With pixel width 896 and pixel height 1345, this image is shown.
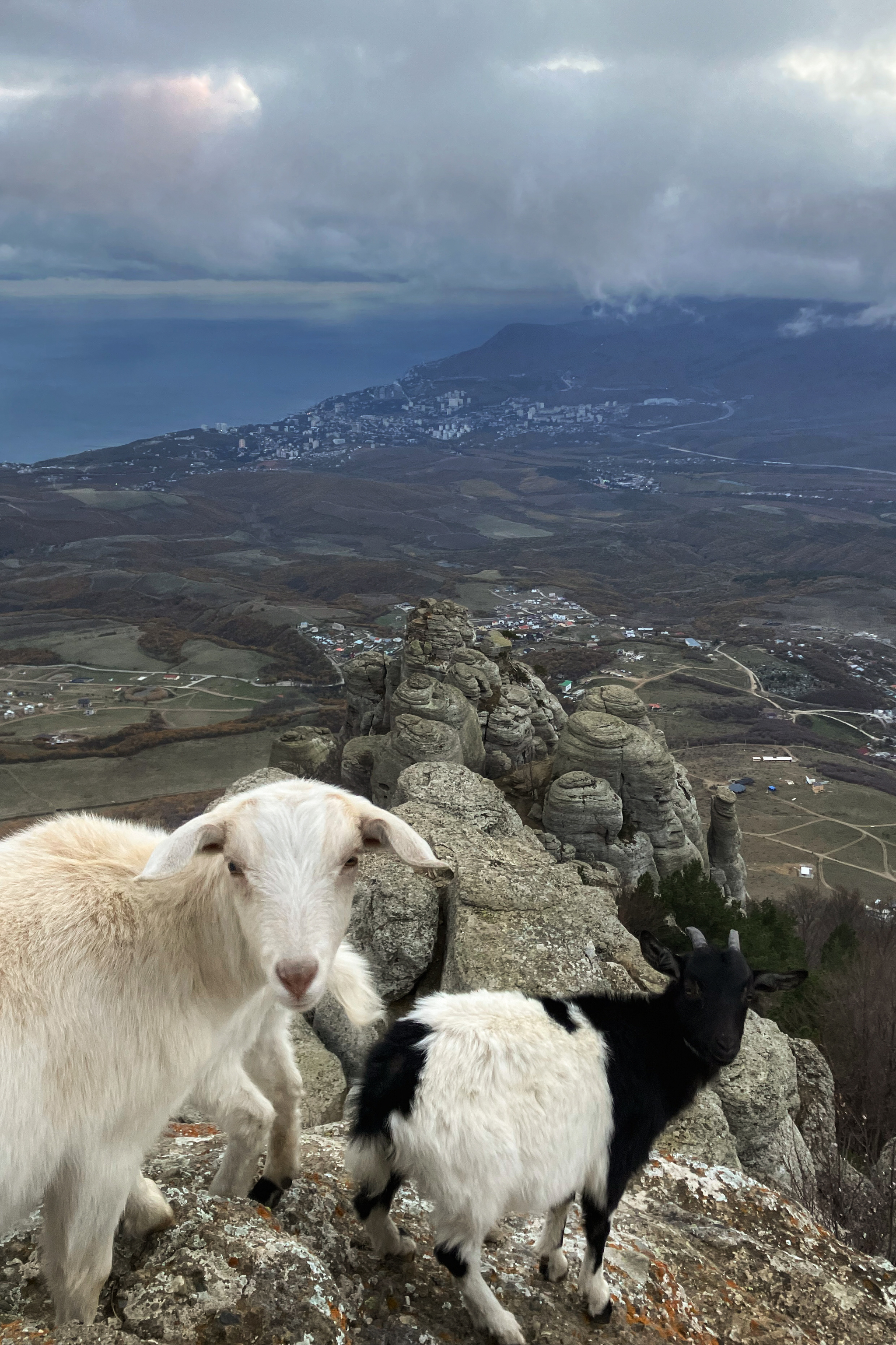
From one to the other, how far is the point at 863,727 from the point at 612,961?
122 metres

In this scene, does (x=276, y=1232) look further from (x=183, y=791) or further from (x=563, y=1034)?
(x=183, y=791)

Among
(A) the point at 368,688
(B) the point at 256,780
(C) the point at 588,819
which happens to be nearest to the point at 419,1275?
→ (B) the point at 256,780

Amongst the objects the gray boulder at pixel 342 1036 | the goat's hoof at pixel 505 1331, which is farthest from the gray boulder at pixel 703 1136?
the gray boulder at pixel 342 1036

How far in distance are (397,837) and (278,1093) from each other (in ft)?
9.46

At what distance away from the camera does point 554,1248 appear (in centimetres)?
544

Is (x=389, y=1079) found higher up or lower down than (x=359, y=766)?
higher up

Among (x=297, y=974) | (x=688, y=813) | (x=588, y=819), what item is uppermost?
(x=297, y=974)

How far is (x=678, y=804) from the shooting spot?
34750mm

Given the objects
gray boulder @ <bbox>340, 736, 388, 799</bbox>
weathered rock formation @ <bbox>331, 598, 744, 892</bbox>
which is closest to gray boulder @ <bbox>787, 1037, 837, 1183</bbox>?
weathered rock formation @ <bbox>331, 598, 744, 892</bbox>

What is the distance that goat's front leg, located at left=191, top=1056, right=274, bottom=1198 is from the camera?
15.8 ft

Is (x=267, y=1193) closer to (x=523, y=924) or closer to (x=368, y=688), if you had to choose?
(x=523, y=924)

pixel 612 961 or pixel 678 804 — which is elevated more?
pixel 612 961

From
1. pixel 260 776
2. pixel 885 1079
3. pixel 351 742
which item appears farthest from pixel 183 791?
pixel 885 1079

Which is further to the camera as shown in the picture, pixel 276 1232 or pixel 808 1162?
pixel 808 1162
